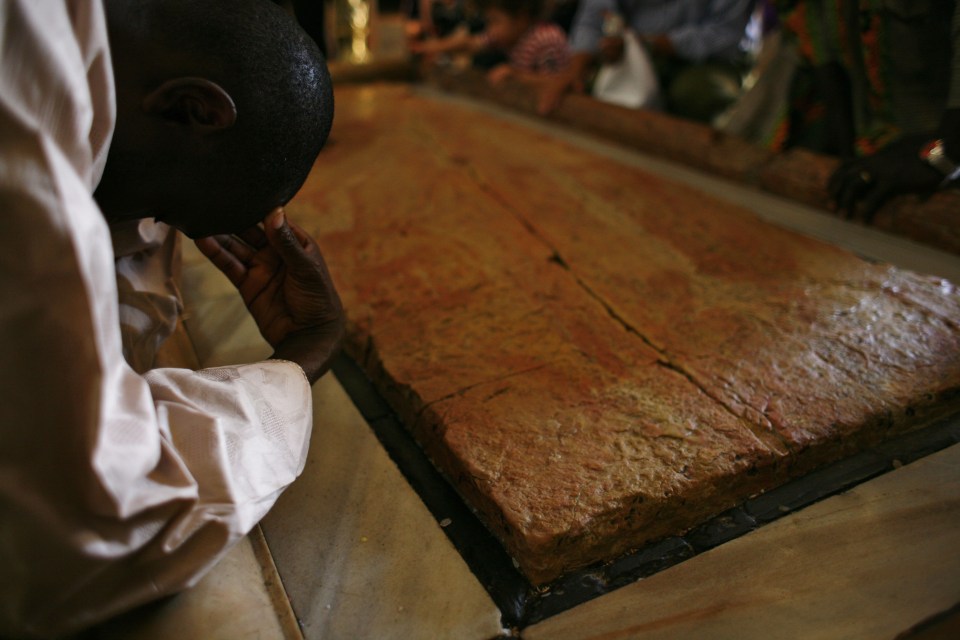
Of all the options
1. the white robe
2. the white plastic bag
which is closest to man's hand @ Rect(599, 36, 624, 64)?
the white plastic bag

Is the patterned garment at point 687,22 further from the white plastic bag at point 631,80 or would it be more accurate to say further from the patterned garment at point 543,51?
the patterned garment at point 543,51

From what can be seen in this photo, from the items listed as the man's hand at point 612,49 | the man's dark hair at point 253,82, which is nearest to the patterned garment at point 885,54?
the man's hand at point 612,49

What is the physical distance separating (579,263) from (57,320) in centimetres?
149

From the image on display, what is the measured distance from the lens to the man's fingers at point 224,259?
57.0 inches

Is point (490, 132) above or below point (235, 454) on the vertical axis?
below

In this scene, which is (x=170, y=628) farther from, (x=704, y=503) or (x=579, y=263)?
(x=579, y=263)

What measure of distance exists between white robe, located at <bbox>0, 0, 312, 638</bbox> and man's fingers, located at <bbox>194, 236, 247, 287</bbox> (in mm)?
503

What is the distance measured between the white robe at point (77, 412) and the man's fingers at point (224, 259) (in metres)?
0.50

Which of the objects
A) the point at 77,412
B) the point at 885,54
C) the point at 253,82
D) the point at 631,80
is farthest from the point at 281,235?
the point at 631,80

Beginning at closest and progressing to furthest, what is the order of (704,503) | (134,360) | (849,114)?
1. (704,503)
2. (134,360)
3. (849,114)

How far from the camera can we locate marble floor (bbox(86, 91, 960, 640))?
1042 millimetres

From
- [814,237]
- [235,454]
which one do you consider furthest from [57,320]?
[814,237]

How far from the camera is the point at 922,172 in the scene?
84.6 inches

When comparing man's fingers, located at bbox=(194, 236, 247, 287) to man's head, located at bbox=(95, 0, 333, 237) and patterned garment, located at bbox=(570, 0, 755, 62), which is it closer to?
man's head, located at bbox=(95, 0, 333, 237)
